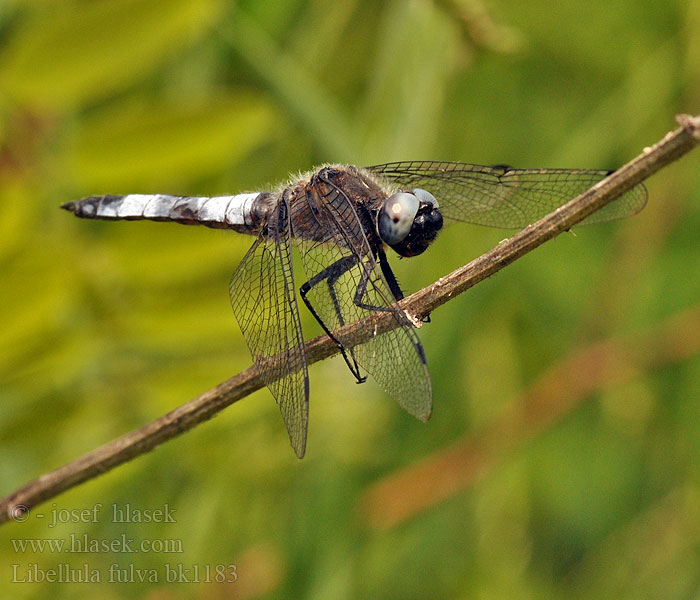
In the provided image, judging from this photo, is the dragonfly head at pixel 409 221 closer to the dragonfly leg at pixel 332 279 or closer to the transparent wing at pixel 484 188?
the dragonfly leg at pixel 332 279

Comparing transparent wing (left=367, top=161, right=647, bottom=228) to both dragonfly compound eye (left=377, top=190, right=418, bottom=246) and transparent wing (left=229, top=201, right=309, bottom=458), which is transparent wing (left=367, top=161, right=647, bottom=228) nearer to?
dragonfly compound eye (left=377, top=190, right=418, bottom=246)

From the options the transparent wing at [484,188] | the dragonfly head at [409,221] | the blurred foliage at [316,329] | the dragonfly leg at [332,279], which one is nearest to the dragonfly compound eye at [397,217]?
the dragonfly head at [409,221]

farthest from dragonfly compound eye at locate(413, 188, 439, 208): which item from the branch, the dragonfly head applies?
the branch

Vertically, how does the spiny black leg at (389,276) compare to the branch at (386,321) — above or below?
above

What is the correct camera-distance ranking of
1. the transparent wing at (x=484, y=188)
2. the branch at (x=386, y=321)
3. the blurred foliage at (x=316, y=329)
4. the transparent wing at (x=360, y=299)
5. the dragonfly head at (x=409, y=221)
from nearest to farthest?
1. the branch at (x=386, y=321)
2. the transparent wing at (x=360, y=299)
3. the blurred foliage at (x=316, y=329)
4. the dragonfly head at (x=409, y=221)
5. the transparent wing at (x=484, y=188)

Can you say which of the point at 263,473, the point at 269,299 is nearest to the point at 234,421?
the point at 263,473

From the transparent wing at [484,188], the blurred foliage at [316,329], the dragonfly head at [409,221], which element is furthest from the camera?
the transparent wing at [484,188]

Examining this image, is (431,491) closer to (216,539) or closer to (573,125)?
(216,539)

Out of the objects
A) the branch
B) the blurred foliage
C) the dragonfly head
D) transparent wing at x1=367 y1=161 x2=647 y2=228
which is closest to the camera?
the branch
